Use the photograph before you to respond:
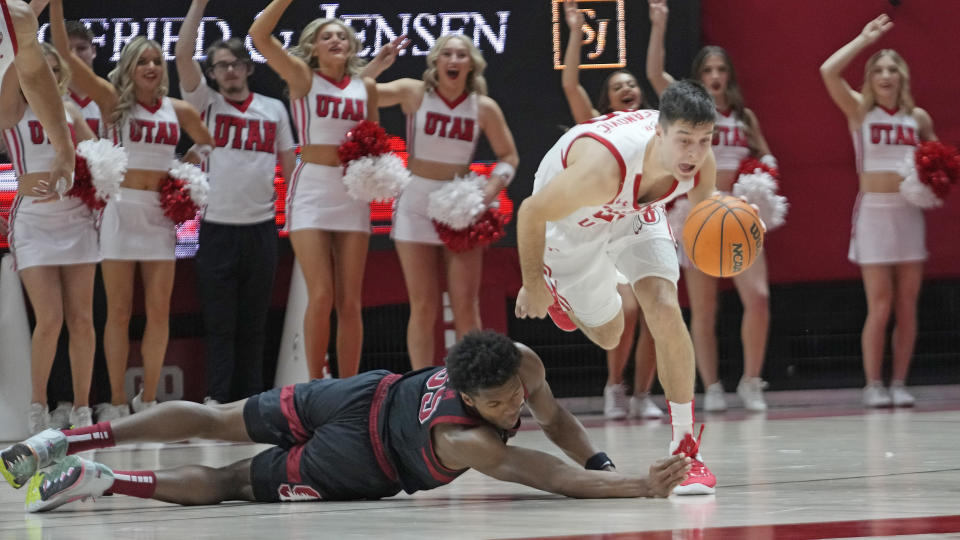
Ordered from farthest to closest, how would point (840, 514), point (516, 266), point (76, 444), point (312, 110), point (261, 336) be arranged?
1. point (516, 266)
2. point (261, 336)
3. point (312, 110)
4. point (76, 444)
5. point (840, 514)

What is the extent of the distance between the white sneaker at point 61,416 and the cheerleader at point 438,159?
7.34ft

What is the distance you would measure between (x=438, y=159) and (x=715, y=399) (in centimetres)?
251

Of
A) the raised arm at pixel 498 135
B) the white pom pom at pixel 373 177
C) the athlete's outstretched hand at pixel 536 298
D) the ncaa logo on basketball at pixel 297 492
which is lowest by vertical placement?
the ncaa logo on basketball at pixel 297 492

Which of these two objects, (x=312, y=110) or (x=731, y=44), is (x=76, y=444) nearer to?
(x=312, y=110)

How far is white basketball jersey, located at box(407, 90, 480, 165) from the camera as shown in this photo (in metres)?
8.74

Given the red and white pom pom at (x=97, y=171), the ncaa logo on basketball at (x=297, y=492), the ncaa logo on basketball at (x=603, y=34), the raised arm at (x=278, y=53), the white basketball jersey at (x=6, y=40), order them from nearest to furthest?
the ncaa logo on basketball at (x=297, y=492)
the white basketball jersey at (x=6, y=40)
the red and white pom pom at (x=97, y=171)
the raised arm at (x=278, y=53)
the ncaa logo on basketball at (x=603, y=34)

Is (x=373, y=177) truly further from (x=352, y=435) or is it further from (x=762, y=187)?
(x=352, y=435)

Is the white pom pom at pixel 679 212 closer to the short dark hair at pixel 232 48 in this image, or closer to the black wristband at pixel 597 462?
the short dark hair at pixel 232 48

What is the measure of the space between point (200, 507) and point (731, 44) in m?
6.27

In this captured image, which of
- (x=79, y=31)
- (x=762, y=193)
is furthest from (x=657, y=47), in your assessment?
(x=79, y=31)

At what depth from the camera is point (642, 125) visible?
205 inches

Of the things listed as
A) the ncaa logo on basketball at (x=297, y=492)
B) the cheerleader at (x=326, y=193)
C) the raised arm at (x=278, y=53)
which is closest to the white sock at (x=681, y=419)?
the ncaa logo on basketball at (x=297, y=492)

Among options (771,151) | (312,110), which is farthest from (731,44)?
(312,110)

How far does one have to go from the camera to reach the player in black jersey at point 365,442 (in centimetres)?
464
